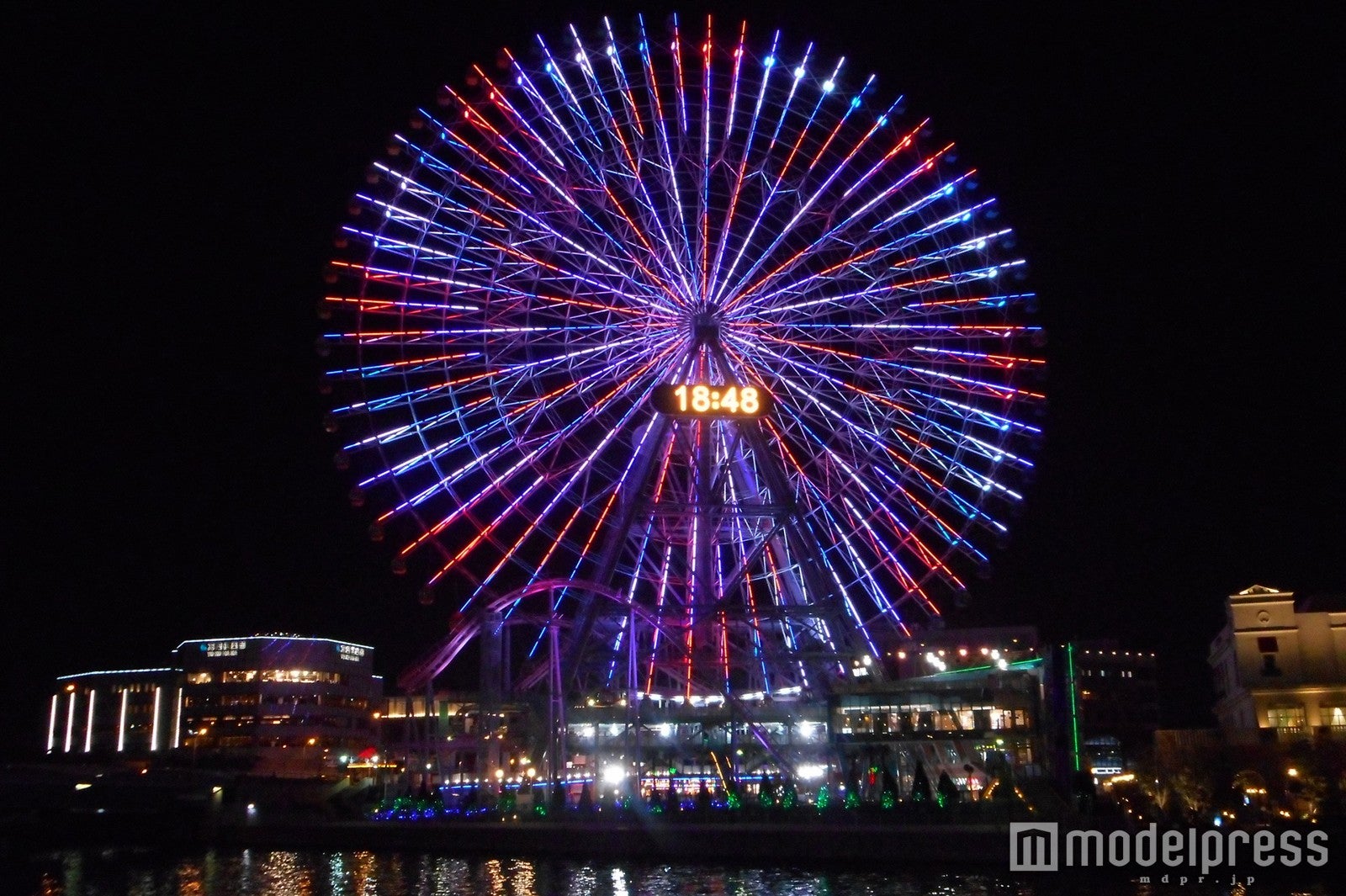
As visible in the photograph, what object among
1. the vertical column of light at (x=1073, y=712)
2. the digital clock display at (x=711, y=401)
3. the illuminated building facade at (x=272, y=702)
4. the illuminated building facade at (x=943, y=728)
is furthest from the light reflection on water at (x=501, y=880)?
the illuminated building facade at (x=272, y=702)

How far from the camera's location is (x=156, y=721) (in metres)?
117

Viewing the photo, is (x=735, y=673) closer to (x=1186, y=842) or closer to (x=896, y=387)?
(x=896, y=387)

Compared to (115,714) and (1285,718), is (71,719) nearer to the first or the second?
(115,714)

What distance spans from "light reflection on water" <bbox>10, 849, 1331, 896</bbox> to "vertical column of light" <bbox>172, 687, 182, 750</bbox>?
6703cm

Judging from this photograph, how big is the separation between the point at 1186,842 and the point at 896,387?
18.1 m

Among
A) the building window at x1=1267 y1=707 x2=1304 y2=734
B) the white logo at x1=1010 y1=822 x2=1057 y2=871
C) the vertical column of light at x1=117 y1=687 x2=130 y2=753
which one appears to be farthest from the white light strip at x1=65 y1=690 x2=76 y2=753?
the white logo at x1=1010 y1=822 x2=1057 y2=871

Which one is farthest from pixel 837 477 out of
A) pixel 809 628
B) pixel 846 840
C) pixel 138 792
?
pixel 138 792

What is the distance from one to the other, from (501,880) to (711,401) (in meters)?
17.5

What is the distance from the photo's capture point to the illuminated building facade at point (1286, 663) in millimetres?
61531

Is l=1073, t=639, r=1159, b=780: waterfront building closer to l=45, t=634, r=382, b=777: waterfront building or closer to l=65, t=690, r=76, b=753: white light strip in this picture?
l=45, t=634, r=382, b=777: waterfront building

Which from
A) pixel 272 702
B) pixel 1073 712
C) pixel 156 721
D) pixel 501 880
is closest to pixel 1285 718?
pixel 1073 712

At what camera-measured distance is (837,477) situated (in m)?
50.1

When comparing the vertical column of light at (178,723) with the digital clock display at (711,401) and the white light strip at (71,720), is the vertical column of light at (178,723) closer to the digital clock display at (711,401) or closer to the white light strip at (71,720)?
the white light strip at (71,720)

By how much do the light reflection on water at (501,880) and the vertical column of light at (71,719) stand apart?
265 ft
